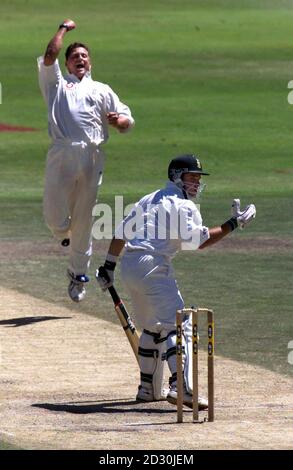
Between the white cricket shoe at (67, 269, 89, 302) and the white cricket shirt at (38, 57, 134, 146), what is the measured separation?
132 cm

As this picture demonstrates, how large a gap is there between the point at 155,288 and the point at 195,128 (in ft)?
70.3

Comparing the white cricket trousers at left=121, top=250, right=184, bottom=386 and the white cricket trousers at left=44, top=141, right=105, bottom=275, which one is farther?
the white cricket trousers at left=44, top=141, right=105, bottom=275

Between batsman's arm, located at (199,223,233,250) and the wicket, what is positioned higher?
batsman's arm, located at (199,223,233,250)

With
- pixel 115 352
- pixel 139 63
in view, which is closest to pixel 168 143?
pixel 139 63

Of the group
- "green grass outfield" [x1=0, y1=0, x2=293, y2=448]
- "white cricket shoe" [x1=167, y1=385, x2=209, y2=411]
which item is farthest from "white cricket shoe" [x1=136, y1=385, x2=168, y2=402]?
"green grass outfield" [x1=0, y1=0, x2=293, y2=448]

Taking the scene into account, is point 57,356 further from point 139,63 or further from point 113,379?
point 139,63

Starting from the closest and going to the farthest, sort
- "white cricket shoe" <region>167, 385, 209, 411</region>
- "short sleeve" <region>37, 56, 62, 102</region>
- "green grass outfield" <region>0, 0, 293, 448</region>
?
"white cricket shoe" <region>167, 385, 209, 411</region>
"short sleeve" <region>37, 56, 62, 102</region>
"green grass outfield" <region>0, 0, 293, 448</region>

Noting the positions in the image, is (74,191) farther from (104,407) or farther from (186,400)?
(186,400)

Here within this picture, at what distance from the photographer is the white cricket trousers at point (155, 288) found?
11.3 m

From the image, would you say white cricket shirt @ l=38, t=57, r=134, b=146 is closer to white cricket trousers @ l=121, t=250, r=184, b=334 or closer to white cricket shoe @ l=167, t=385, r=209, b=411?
white cricket trousers @ l=121, t=250, r=184, b=334

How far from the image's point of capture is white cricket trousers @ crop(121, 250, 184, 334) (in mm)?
11312

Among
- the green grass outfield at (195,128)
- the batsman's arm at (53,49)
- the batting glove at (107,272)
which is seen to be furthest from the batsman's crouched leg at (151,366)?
the batsman's arm at (53,49)

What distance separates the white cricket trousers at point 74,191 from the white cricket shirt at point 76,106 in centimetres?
13

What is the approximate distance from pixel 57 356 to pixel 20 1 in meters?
39.5
